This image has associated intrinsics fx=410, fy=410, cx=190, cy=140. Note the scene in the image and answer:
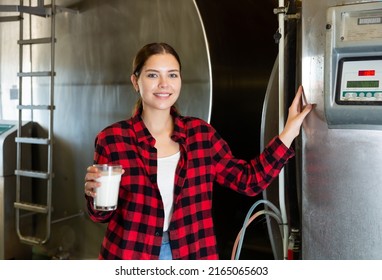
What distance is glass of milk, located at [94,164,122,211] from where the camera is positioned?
4.22 ft

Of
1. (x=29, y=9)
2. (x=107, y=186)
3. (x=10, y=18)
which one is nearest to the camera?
(x=107, y=186)

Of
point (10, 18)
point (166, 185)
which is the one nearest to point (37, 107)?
point (10, 18)

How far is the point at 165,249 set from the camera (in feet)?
4.69

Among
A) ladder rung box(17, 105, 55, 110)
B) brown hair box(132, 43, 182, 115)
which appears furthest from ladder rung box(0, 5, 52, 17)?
brown hair box(132, 43, 182, 115)

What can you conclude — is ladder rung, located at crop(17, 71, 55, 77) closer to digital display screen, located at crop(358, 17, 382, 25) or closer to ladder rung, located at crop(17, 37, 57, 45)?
ladder rung, located at crop(17, 37, 57, 45)

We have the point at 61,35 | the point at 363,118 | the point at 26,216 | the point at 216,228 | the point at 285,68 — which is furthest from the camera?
the point at 26,216

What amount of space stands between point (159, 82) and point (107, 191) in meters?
0.42

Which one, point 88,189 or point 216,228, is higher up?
point 88,189

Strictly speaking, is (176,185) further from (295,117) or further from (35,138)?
(35,138)

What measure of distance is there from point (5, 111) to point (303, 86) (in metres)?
2.56

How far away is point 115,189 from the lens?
1.31 meters

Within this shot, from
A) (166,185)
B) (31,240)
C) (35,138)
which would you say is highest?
(35,138)

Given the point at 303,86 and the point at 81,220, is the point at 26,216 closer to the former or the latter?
the point at 81,220
